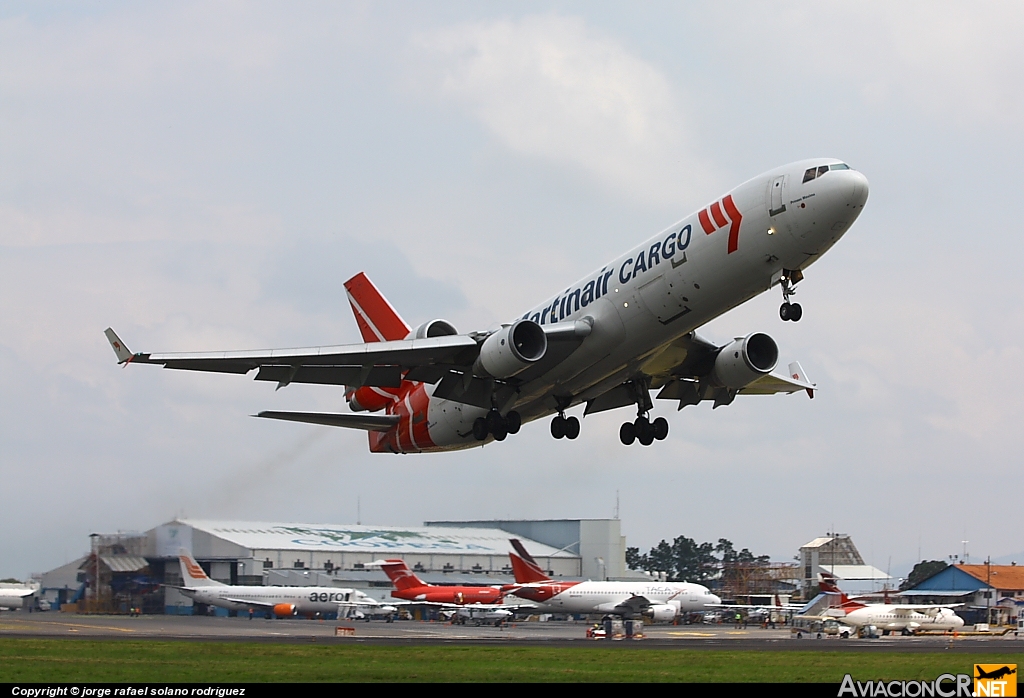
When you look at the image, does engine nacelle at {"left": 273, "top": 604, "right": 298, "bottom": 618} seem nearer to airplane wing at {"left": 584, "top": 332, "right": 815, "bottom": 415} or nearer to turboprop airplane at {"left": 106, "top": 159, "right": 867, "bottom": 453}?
turboprop airplane at {"left": 106, "top": 159, "right": 867, "bottom": 453}

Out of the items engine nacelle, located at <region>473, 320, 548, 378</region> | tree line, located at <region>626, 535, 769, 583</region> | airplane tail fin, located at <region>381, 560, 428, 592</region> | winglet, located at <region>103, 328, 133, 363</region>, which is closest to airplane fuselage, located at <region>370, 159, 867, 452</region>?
engine nacelle, located at <region>473, 320, 548, 378</region>

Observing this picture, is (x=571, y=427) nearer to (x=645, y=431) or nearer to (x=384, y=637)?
(x=645, y=431)

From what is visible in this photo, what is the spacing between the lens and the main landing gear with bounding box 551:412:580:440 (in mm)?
38062

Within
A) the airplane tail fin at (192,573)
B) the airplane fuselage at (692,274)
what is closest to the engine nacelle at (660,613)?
the airplane tail fin at (192,573)

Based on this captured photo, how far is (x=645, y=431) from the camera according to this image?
3800 cm

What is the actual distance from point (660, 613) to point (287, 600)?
24.5m

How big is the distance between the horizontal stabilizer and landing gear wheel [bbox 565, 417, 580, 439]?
597 cm

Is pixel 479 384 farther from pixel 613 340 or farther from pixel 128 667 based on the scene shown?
pixel 128 667

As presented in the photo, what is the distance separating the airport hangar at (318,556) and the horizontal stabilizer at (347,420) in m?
21.6

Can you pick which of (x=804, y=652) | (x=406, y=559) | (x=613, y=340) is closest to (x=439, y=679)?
(x=613, y=340)

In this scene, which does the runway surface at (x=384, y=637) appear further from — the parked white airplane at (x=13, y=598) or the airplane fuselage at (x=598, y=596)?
the parked white airplane at (x=13, y=598)

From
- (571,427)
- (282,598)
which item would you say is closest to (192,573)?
(282,598)

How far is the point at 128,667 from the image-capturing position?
90.4 ft

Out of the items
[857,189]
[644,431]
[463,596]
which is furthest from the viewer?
[463,596]
